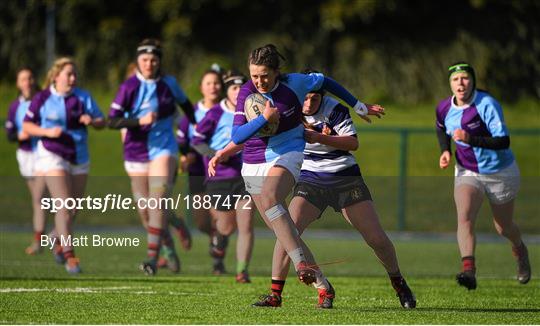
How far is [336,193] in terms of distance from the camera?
369 inches

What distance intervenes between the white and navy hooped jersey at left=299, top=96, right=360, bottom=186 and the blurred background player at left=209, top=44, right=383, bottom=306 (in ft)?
1.25

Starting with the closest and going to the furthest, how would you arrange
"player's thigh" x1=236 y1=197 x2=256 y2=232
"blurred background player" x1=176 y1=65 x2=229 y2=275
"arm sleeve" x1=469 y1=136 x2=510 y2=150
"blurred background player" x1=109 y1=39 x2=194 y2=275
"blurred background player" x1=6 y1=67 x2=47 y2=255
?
"arm sleeve" x1=469 y1=136 x2=510 y2=150, "player's thigh" x1=236 y1=197 x2=256 y2=232, "blurred background player" x1=109 y1=39 x2=194 y2=275, "blurred background player" x1=176 y1=65 x2=229 y2=275, "blurred background player" x1=6 y1=67 x2=47 y2=255

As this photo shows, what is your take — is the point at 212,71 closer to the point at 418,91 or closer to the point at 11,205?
→ the point at 11,205

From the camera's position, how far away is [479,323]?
836 cm

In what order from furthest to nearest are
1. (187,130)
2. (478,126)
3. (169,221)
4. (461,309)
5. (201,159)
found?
(169,221) → (201,159) → (187,130) → (478,126) → (461,309)

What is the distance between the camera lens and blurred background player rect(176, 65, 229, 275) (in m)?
13.2

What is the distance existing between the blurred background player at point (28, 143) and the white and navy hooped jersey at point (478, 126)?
5.50 meters

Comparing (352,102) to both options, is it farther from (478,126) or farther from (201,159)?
(201,159)

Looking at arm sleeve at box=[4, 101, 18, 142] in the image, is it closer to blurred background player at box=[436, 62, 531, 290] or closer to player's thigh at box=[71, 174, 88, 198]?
player's thigh at box=[71, 174, 88, 198]

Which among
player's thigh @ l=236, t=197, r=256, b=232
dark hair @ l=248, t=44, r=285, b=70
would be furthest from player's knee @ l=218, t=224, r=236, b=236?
dark hair @ l=248, t=44, r=285, b=70

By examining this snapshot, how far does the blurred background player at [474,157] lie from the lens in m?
11.2

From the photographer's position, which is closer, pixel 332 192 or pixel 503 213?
pixel 332 192

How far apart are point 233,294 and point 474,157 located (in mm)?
2680

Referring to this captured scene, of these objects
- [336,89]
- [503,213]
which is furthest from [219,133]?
[336,89]
